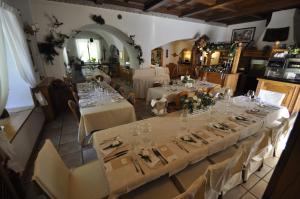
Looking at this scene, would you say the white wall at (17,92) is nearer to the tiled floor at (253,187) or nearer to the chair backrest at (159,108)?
the chair backrest at (159,108)

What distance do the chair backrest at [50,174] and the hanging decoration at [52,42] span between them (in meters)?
3.76

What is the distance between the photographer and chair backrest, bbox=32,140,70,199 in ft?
3.41

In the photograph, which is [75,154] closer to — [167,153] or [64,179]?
[64,179]

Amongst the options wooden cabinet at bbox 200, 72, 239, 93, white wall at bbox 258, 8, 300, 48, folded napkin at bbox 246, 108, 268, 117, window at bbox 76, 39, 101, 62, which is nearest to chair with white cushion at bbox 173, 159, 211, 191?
folded napkin at bbox 246, 108, 268, 117

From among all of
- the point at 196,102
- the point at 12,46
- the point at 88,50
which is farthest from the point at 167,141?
the point at 88,50

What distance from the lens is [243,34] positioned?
687 cm

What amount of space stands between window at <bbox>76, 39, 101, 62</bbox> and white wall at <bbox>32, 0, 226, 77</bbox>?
775 centimetres

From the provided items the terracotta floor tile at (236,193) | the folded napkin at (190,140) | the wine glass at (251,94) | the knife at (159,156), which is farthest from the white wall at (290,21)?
the knife at (159,156)

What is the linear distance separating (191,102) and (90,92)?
2.32 metres

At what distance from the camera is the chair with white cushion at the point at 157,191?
1261 millimetres

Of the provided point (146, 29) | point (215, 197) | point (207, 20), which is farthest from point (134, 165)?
point (207, 20)

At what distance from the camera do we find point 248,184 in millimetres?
1919

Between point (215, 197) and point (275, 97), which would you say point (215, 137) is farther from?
point (275, 97)

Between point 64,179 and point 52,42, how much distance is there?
4.14 m
